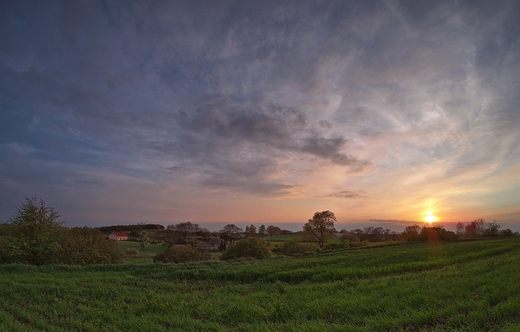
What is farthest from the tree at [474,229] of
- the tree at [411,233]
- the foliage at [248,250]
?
the foliage at [248,250]

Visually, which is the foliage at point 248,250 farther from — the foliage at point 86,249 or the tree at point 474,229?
the tree at point 474,229

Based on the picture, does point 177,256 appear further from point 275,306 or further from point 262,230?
point 262,230

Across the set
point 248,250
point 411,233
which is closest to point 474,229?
point 411,233

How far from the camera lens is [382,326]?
7.38 m

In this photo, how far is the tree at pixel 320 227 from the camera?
250ft

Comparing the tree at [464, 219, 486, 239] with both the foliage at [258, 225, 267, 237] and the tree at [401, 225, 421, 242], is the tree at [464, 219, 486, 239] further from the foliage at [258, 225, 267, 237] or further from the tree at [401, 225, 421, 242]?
the foliage at [258, 225, 267, 237]

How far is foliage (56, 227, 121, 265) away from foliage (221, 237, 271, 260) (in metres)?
13.8

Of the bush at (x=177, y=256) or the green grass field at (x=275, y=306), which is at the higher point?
the green grass field at (x=275, y=306)

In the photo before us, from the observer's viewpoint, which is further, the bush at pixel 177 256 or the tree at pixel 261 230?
the tree at pixel 261 230

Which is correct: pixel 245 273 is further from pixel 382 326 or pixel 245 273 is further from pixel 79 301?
pixel 382 326

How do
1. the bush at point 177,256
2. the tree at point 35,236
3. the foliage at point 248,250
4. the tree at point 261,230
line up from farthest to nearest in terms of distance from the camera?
1. the tree at point 261,230
2. the foliage at point 248,250
3. the bush at point 177,256
4. the tree at point 35,236

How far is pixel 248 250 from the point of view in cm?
3672

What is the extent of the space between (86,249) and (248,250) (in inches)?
702

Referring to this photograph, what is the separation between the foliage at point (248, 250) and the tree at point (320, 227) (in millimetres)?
41184
